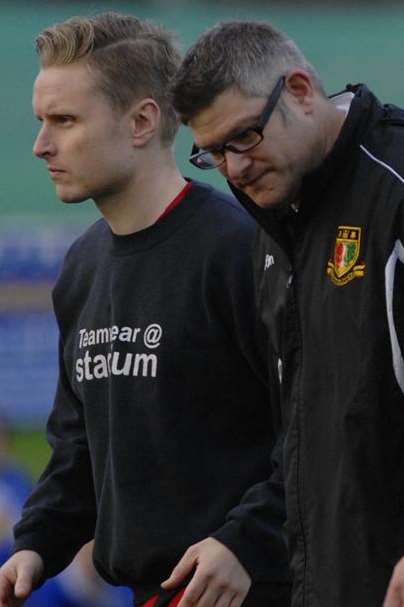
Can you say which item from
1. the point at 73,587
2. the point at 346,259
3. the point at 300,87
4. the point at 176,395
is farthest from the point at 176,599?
the point at 73,587

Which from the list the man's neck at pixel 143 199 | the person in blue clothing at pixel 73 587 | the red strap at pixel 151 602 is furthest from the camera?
the person in blue clothing at pixel 73 587

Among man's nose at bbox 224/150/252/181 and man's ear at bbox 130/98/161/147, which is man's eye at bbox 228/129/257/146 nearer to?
man's nose at bbox 224/150/252/181

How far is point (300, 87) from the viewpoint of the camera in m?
3.85

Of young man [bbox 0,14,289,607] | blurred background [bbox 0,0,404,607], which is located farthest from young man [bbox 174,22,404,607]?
blurred background [bbox 0,0,404,607]

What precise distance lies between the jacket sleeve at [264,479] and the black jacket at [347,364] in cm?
32

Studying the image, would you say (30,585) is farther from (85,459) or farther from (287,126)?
(287,126)

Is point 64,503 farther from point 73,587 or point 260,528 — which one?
point 73,587

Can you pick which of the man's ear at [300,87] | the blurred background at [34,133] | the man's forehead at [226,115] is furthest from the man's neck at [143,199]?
the blurred background at [34,133]

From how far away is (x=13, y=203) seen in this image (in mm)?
17062

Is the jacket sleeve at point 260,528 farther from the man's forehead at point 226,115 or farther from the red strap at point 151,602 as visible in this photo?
the man's forehead at point 226,115

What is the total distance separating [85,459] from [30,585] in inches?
16.2

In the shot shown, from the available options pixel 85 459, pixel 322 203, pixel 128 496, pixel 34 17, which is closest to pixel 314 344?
pixel 322 203

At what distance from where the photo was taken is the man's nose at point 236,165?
3.80 metres

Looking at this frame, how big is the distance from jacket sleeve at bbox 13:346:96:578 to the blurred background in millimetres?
10306
